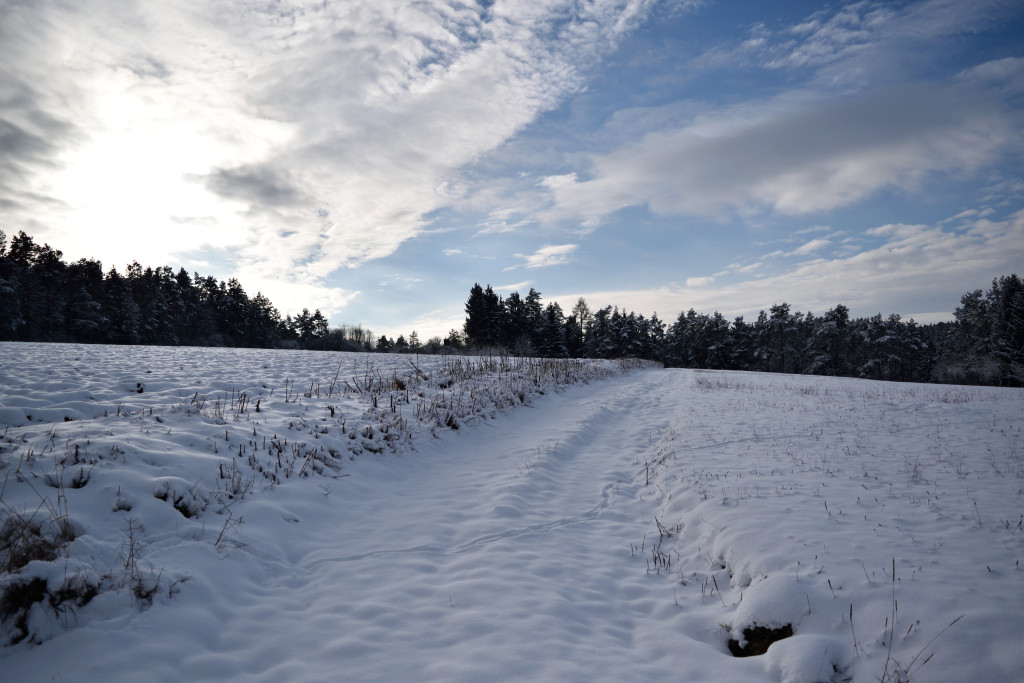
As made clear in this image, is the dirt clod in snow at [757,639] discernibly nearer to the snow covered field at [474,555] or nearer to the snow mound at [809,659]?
the snow covered field at [474,555]

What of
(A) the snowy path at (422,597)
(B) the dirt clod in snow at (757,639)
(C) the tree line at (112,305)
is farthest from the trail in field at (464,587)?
(C) the tree line at (112,305)

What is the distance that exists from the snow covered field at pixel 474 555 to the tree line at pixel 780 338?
48.0 m

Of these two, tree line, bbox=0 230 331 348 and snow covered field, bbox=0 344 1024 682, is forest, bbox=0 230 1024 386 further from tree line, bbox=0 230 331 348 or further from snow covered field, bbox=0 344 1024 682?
snow covered field, bbox=0 344 1024 682

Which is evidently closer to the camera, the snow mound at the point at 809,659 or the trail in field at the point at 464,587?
the snow mound at the point at 809,659

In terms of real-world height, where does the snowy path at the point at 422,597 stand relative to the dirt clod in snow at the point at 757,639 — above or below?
above

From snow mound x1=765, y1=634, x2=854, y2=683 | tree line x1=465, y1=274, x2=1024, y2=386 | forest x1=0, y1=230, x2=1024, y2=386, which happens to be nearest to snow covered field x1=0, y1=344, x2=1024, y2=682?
snow mound x1=765, y1=634, x2=854, y2=683

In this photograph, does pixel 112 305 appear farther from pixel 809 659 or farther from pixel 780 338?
pixel 780 338

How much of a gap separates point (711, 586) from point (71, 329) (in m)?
67.8

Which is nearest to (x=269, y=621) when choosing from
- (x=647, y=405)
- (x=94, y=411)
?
(x=94, y=411)

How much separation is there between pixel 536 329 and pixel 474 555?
229 feet

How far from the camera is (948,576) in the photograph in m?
3.66

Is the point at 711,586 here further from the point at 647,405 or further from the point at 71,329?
the point at 71,329

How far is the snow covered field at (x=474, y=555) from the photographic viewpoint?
9.65 ft

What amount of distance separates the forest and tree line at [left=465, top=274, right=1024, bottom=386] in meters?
0.19
